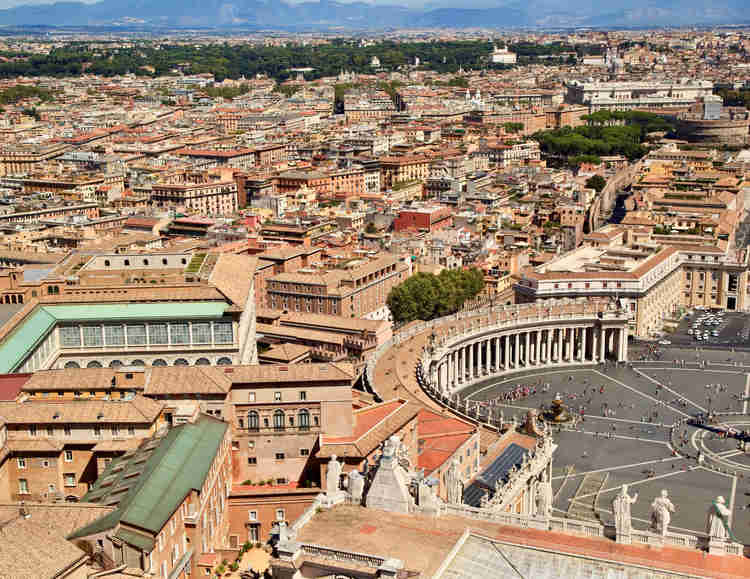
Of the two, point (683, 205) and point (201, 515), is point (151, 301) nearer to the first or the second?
point (201, 515)

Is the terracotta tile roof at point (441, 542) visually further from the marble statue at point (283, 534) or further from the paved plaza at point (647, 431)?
the paved plaza at point (647, 431)

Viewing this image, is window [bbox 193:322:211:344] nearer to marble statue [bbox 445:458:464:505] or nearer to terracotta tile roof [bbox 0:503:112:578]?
marble statue [bbox 445:458:464:505]

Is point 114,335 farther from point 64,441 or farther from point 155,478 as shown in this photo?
point 155,478

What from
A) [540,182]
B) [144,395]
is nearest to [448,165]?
[540,182]

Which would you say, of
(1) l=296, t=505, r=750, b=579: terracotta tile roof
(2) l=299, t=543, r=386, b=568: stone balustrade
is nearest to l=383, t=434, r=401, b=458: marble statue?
(1) l=296, t=505, r=750, b=579: terracotta tile roof

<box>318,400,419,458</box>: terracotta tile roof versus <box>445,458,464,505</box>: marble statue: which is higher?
<box>445,458,464,505</box>: marble statue
